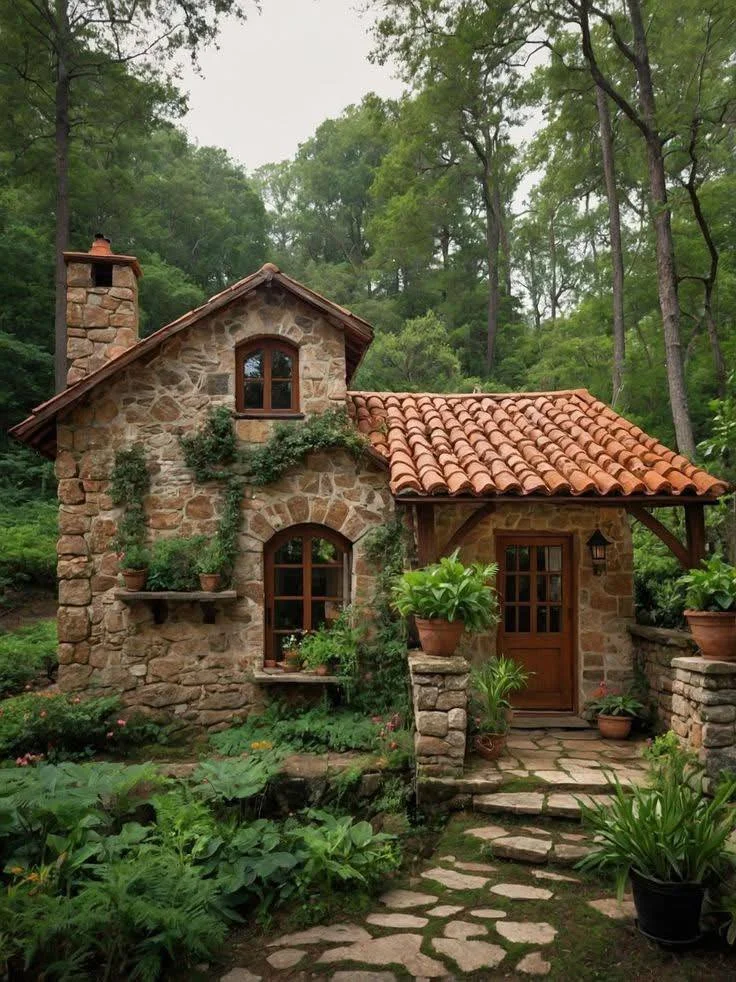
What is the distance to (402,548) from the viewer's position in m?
7.63

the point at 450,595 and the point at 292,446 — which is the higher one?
the point at 292,446

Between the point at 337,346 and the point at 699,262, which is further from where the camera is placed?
the point at 699,262

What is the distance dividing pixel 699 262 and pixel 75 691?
1473 centimetres

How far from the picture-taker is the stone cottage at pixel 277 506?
292 inches

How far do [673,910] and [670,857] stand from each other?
0.26 meters

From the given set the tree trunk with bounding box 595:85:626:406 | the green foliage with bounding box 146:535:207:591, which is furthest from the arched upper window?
the tree trunk with bounding box 595:85:626:406

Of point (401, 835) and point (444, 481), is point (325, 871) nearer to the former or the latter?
point (401, 835)

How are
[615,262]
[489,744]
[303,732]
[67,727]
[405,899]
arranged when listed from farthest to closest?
[615,262]
[303,732]
[67,727]
[489,744]
[405,899]

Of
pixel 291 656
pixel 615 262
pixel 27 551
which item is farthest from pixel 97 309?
pixel 615 262

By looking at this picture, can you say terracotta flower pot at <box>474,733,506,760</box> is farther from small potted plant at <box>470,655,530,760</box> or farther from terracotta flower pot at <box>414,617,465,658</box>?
terracotta flower pot at <box>414,617,465,658</box>

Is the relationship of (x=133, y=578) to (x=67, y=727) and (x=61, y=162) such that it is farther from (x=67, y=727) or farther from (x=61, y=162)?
(x=61, y=162)

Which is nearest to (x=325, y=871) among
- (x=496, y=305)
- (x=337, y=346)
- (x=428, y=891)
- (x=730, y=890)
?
(x=428, y=891)

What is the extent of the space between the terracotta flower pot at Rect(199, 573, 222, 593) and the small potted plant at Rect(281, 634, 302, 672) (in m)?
1.03

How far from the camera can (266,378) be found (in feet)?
25.8
